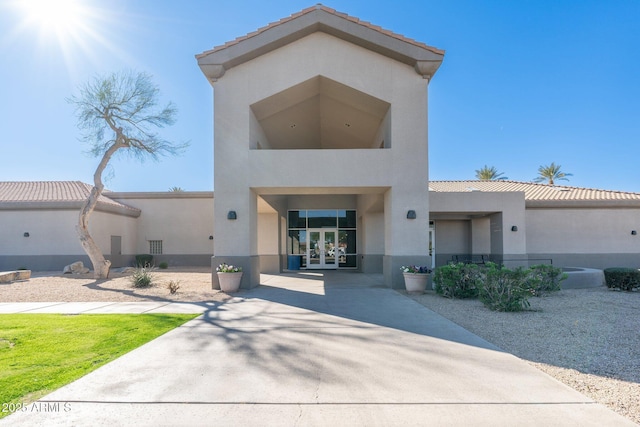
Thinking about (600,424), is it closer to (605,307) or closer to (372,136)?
(605,307)

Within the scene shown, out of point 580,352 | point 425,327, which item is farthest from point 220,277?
point 580,352

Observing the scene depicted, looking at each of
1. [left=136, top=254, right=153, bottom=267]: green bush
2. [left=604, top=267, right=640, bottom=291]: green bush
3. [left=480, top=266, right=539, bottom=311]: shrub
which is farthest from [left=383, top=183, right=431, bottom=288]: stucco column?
[left=136, top=254, right=153, bottom=267]: green bush

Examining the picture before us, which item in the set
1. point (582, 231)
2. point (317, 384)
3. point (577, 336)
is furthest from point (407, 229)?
point (582, 231)

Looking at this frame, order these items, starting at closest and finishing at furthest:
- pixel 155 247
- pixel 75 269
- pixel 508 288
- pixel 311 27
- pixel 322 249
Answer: pixel 508 288 → pixel 311 27 → pixel 75 269 → pixel 322 249 → pixel 155 247

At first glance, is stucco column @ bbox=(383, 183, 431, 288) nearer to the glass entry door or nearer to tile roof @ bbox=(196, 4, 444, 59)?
tile roof @ bbox=(196, 4, 444, 59)

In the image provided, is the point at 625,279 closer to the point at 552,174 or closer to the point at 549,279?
the point at 549,279

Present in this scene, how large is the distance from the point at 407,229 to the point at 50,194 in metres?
23.3

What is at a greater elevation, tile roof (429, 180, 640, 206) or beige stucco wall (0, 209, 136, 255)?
tile roof (429, 180, 640, 206)

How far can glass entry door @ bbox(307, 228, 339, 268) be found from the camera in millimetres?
22859

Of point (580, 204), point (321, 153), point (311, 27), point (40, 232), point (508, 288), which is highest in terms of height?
point (311, 27)

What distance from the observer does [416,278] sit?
40.5 feet

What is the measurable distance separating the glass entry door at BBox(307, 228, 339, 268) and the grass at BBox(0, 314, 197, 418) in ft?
47.4

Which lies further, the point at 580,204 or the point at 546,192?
the point at 546,192

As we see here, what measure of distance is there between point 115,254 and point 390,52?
21.5m
